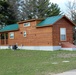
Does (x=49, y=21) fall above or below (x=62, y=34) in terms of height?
above

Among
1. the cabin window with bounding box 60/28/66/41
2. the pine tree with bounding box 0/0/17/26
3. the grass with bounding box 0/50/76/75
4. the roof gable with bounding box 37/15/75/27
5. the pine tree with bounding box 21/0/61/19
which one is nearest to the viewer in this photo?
the grass with bounding box 0/50/76/75

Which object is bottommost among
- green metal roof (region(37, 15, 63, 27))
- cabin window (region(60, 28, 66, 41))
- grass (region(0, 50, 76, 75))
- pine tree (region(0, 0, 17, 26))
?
grass (region(0, 50, 76, 75))

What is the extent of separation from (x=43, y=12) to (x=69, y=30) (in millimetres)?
24279

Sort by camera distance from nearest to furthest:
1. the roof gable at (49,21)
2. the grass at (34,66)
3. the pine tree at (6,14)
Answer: the grass at (34,66), the roof gable at (49,21), the pine tree at (6,14)

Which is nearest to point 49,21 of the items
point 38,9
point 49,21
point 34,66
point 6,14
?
point 49,21

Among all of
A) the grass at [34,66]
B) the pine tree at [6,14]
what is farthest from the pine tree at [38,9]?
the grass at [34,66]

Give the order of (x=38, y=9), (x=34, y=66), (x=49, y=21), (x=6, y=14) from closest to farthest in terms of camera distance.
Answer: (x=34, y=66) → (x=49, y=21) → (x=6, y=14) → (x=38, y=9)

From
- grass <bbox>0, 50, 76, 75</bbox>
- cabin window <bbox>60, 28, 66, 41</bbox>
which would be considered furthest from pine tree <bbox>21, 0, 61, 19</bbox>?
grass <bbox>0, 50, 76, 75</bbox>

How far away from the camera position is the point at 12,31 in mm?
38094

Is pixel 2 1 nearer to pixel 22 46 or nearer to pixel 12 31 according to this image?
pixel 12 31

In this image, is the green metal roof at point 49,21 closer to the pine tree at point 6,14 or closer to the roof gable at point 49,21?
the roof gable at point 49,21

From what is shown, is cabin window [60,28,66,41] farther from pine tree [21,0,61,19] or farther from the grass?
pine tree [21,0,61,19]

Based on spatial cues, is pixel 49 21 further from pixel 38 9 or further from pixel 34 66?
pixel 38 9

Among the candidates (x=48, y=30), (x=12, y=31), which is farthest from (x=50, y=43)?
(x=12, y=31)
